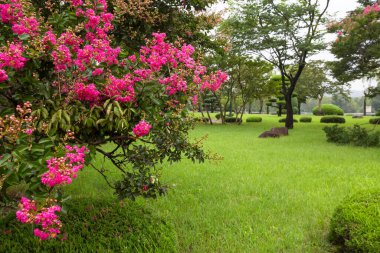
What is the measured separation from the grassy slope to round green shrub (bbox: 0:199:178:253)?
0.61 m

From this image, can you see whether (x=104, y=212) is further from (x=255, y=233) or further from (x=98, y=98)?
(x=255, y=233)

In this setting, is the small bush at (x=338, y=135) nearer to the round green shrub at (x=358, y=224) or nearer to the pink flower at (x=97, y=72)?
the round green shrub at (x=358, y=224)

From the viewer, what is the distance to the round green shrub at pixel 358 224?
3.38 metres

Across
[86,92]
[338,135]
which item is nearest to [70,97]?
[86,92]

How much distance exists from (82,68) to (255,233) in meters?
3.14

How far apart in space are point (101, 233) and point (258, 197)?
11.1 feet

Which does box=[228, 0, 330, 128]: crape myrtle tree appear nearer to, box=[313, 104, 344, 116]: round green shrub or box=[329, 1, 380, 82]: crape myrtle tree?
box=[329, 1, 380, 82]: crape myrtle tree

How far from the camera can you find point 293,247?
412 centimetres

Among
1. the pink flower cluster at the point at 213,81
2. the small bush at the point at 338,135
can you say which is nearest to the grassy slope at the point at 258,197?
the pink flower cluster at the point at 213,81

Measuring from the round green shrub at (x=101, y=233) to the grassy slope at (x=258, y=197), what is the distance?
0.61 meters

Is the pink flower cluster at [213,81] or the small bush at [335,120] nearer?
the pink flower cluster at [213,81]

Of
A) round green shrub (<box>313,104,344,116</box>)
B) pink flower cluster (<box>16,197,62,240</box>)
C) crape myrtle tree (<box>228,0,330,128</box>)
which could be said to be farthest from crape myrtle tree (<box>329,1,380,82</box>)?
round green shrub (<box>313,104,344,116</box>)

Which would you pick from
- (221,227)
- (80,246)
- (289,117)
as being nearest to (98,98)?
(80,246)

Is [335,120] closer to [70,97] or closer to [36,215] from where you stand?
[70,97]
